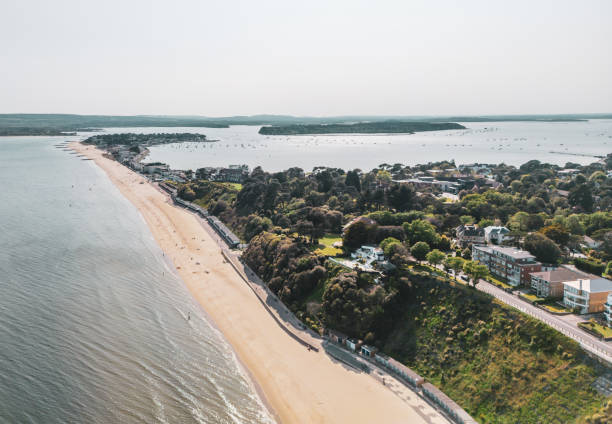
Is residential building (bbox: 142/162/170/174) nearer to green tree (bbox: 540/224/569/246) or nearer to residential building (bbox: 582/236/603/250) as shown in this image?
green tree (bbox: 540/224/569/246)

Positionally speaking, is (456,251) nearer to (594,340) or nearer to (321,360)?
(594,340)

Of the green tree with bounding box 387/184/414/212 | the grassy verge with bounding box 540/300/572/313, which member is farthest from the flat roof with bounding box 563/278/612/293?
the green tree with bounding box 387/184/414/212

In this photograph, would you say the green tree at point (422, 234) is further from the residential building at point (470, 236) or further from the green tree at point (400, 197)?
the green tree at point (400, 197)

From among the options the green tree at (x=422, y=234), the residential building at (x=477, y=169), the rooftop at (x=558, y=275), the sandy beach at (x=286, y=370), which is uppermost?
the residential building at (x=477, y=169)

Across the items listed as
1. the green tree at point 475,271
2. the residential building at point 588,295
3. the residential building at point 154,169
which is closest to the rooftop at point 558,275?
the residential building at point 588,295

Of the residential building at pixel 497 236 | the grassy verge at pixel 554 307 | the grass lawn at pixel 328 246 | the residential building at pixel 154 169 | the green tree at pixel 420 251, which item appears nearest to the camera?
the grassy verge at pixel 554 307

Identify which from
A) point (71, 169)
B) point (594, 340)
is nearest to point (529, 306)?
point (594, 340)
